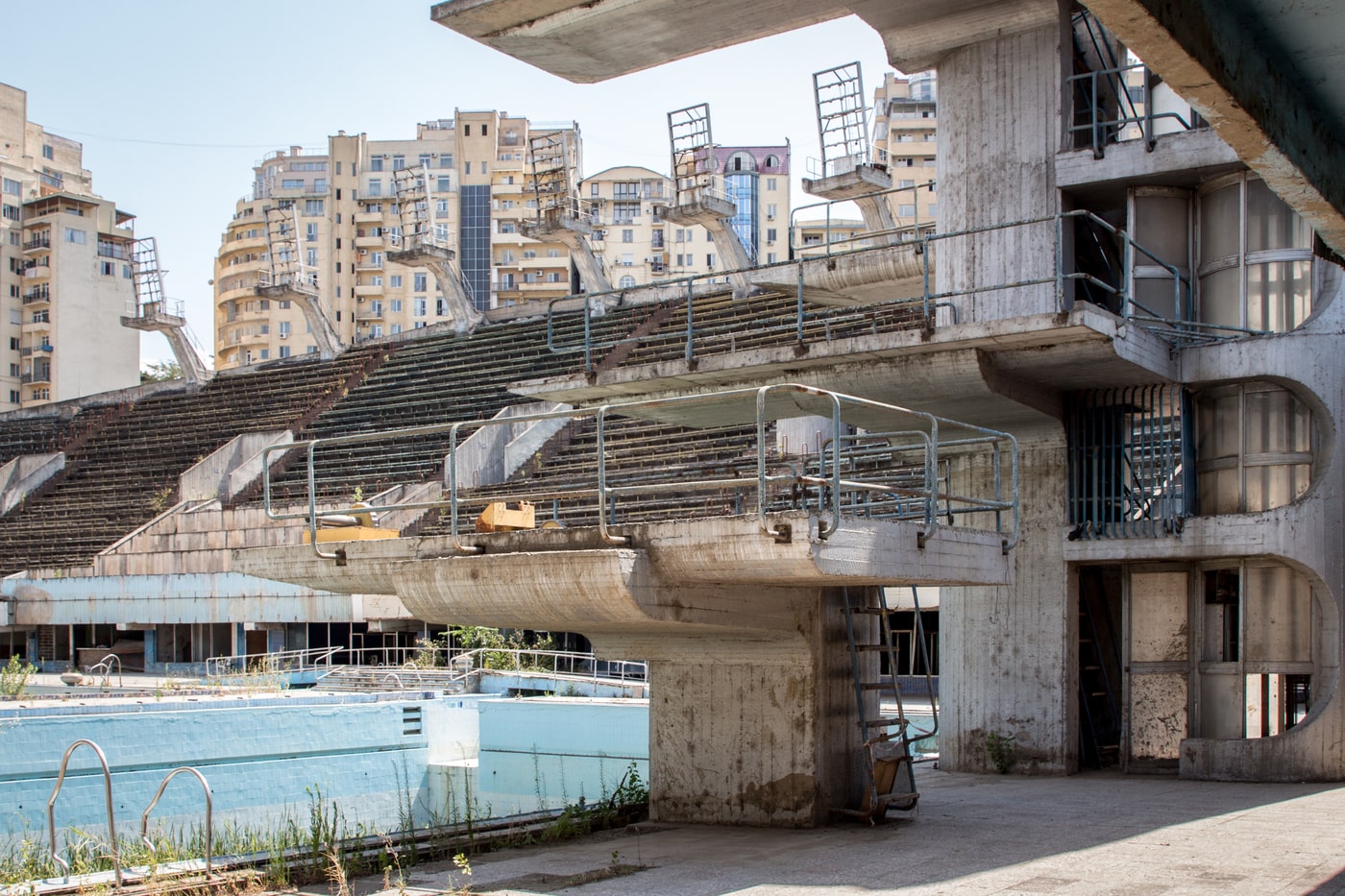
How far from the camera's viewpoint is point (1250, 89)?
191 inches

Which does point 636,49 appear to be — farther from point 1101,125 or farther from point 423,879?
point 423,879

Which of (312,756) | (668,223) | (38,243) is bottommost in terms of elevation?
(312,756)

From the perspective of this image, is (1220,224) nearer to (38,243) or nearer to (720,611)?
(720,611)

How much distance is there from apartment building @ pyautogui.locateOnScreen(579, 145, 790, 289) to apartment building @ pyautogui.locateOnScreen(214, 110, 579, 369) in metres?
6.12

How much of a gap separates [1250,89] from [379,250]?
105925mm

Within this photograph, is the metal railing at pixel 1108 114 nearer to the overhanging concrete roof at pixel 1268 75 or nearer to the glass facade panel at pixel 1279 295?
the glass facade panel at pixel 1279 295

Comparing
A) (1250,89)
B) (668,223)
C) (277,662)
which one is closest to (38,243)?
(668,223)

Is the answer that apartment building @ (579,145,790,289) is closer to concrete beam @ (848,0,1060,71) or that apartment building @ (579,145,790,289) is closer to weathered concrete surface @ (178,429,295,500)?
weathered concrete surface @ (178,429,295,500)

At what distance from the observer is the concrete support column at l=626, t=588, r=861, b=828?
10.7 m

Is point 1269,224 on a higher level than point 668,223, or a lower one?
lower

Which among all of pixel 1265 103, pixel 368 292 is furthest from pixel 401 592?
pixel 368 292

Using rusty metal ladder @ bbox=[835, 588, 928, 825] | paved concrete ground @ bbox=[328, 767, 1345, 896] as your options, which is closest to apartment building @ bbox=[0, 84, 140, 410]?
rusty metal ladder @ bbox=[835, 588, 928, 825]

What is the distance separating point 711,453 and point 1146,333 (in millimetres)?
17156

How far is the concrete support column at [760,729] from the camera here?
10656 millimetres
